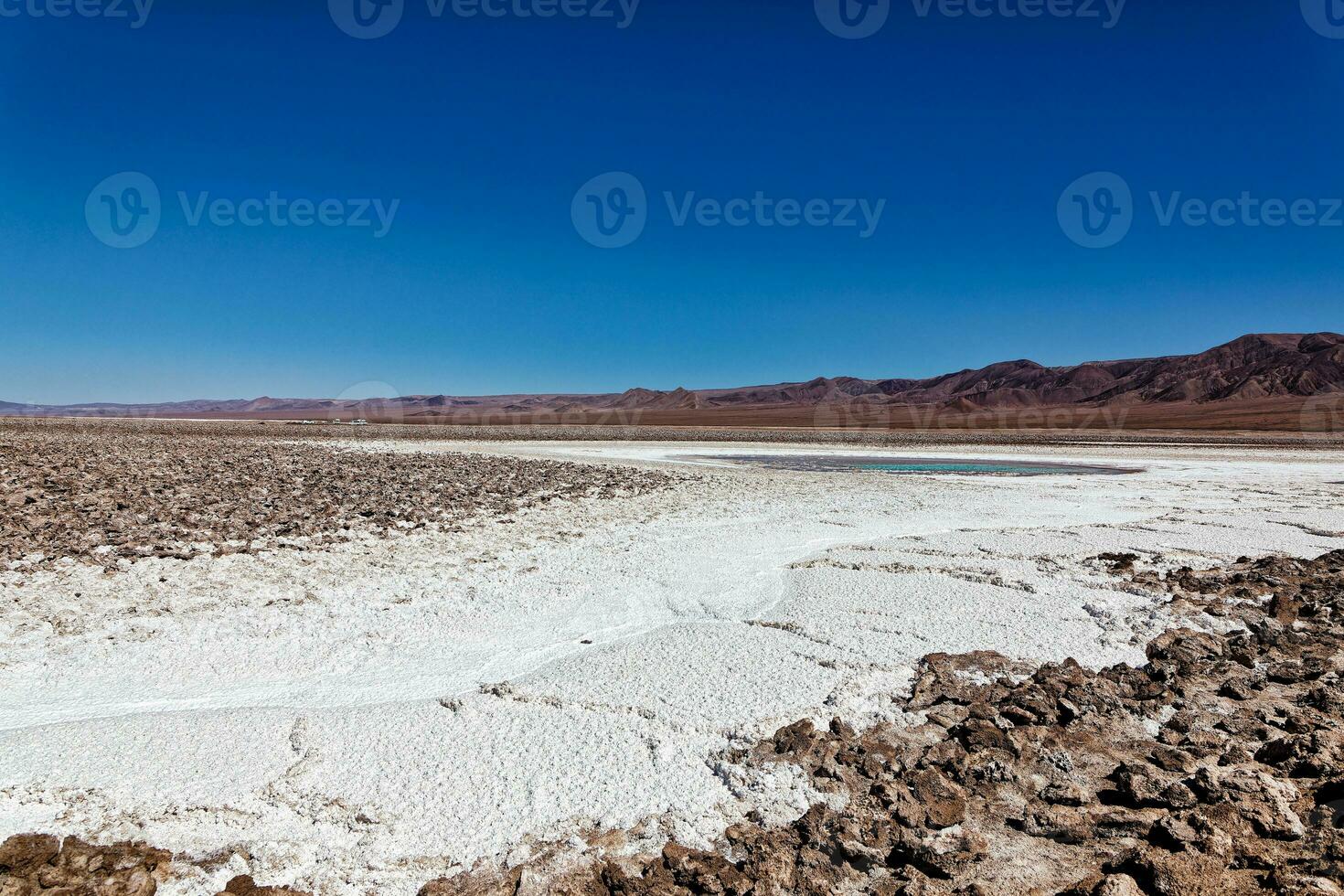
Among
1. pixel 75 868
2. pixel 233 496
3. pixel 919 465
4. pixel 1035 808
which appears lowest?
pixel 919 465

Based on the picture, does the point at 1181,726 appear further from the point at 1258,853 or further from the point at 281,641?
the point at 281,641

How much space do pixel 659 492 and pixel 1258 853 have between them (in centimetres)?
1070

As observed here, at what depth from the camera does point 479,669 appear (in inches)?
168

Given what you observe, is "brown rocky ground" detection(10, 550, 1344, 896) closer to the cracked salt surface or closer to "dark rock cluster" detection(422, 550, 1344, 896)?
"dark rock cluster" detection(422, 550, 1344, 896)

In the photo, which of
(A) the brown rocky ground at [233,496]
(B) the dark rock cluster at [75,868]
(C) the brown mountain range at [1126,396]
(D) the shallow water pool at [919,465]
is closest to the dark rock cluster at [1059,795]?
(B) the dark rock cluster at [75,868]

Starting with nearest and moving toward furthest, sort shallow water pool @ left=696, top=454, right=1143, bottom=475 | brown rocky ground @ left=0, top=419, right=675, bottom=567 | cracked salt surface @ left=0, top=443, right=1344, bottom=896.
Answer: cracked salt surface @ left=0, top=443, right=1344, bottom=896, brown rocky ground @ left=0, top=419, right=675, bottom=567, shallow water pool @ left=696, top=454, right=1143, bottom=475

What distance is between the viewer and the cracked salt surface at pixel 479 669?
2707mm

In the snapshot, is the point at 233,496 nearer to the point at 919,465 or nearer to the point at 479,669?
the point at 479,669

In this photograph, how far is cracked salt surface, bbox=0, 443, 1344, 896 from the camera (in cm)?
271

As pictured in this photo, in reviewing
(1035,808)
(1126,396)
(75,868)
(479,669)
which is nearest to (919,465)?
(479,669)

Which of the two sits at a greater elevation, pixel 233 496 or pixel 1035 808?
pixel 233 496

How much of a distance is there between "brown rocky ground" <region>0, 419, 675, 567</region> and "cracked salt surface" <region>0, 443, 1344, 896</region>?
0.93m

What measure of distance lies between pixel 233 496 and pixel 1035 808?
35.1 ft

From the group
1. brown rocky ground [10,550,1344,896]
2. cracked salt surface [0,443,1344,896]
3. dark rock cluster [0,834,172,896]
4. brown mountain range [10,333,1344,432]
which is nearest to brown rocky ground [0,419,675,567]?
cracked salt surface [0,443,1344,896]
